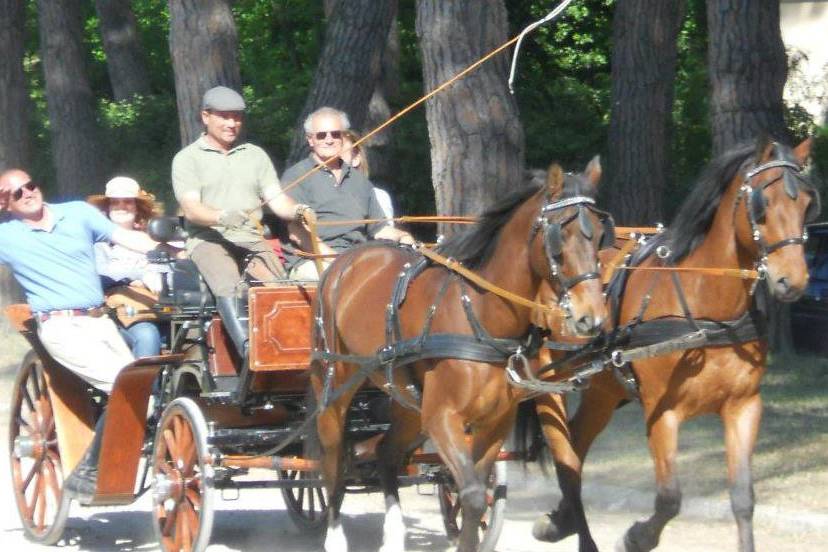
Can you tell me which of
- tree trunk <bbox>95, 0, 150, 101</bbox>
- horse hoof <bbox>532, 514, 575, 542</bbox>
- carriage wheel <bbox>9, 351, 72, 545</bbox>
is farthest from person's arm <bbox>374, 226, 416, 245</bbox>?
tree trunk <bbox>95, 0, 150, 101</bbox>

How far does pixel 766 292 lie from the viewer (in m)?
7.62

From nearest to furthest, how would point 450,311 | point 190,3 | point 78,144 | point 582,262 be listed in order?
point 582,262
point 450,311
point 190,3
point 78,144

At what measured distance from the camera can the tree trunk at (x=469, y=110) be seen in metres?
11.1

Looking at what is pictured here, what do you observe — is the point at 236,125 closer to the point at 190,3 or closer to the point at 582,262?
the point at 582,262

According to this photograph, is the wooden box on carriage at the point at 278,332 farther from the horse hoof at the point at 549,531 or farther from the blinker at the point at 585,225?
the blinker at the point at 585,225

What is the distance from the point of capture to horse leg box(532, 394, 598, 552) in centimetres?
774

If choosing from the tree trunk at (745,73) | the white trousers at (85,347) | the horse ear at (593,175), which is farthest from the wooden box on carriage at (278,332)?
the tree trunk at (745,73)

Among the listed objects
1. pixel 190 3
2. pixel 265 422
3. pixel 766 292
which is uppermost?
pixel 190 3

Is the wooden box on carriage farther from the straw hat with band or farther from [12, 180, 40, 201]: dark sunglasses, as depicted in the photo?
the straw hat with band

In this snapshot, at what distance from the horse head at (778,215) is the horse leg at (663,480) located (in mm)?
850

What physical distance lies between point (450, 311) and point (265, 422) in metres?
2.20

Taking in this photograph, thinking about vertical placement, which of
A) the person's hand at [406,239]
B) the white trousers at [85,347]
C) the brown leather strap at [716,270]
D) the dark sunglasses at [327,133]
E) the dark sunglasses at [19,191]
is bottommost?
the white trousers at [85,347]

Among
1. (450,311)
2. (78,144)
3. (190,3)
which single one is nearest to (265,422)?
(450,311)

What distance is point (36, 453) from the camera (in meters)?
9.38
